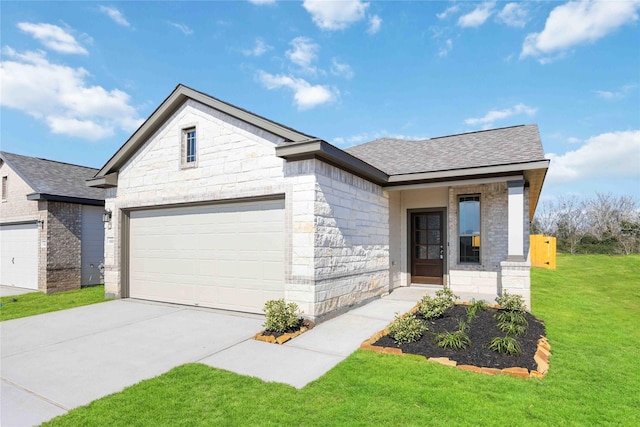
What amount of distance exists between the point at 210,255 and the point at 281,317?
2968 mm

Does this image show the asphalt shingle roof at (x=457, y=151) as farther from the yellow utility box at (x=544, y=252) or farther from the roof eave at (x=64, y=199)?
the roof eave at (x=64, y=199)

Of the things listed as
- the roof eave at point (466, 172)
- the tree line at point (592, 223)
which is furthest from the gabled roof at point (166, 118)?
the tree line at point (592, 223)

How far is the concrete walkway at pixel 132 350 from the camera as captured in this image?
392cm

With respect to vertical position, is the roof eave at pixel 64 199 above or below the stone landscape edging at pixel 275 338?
above

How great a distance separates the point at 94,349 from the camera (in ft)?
17.6

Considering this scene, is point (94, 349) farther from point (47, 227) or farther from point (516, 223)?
point (47, 227)

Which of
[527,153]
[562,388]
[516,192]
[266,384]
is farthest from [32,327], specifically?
[527,153]

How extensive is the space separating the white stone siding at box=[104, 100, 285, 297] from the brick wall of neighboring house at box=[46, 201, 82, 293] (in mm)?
4031

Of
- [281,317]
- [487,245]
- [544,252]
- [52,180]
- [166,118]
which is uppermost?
[166,118]

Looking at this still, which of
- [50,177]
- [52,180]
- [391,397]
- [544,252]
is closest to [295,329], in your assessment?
[391,397]

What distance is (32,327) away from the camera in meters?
6.82

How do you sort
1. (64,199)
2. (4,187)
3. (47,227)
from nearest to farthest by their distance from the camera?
1. (47,227)
2. (64,199)
3. (4,187)

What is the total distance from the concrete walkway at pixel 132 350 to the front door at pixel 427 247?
11.2ft

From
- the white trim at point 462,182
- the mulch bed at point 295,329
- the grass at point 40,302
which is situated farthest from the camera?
the grass at point 40,302
